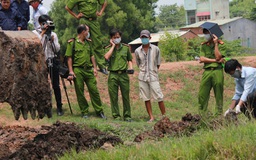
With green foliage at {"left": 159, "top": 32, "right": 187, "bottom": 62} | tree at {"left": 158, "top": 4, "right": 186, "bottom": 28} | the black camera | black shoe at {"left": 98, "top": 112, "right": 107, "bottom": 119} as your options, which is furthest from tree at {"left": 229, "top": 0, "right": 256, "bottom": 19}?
the black camera

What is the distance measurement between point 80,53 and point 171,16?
89.5 metres

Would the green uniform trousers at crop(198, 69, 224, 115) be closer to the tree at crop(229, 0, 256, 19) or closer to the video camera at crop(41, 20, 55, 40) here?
the video camera at crop(41, 20, 55, 40)

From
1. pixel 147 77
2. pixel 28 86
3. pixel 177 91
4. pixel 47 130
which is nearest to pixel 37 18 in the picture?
pixel 147 77

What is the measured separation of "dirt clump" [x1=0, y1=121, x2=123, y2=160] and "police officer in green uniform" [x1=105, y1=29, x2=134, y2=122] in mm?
3051

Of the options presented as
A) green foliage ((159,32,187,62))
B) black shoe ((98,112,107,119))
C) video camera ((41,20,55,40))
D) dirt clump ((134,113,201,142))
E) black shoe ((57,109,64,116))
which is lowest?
black shoe ((98,112,107,119))

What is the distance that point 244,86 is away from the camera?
32.6 ft

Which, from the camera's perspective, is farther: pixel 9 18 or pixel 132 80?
pixel 132 80

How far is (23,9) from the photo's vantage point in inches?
463

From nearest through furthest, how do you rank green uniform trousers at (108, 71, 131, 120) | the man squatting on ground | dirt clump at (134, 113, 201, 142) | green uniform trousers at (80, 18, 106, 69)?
1. dirt clump at (134, 113, 201, 142)
2. the man squatting on ground
3. green uniform trousers at (108, 71, 131, 120)
4. green uniform trousers at (80, 18, 106, 69)

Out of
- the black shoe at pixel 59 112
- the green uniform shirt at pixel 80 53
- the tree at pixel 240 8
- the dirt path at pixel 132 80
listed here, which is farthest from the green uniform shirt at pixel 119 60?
the tree at pixel 240 8

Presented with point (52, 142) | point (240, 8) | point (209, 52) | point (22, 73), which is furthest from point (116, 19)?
point (240, 8)

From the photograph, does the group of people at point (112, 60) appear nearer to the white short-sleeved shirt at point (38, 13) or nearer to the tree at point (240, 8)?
the white short-sleeved shirt at point (38, 13)

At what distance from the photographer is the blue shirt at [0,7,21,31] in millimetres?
11266

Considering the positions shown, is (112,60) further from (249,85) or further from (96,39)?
(249,85)
